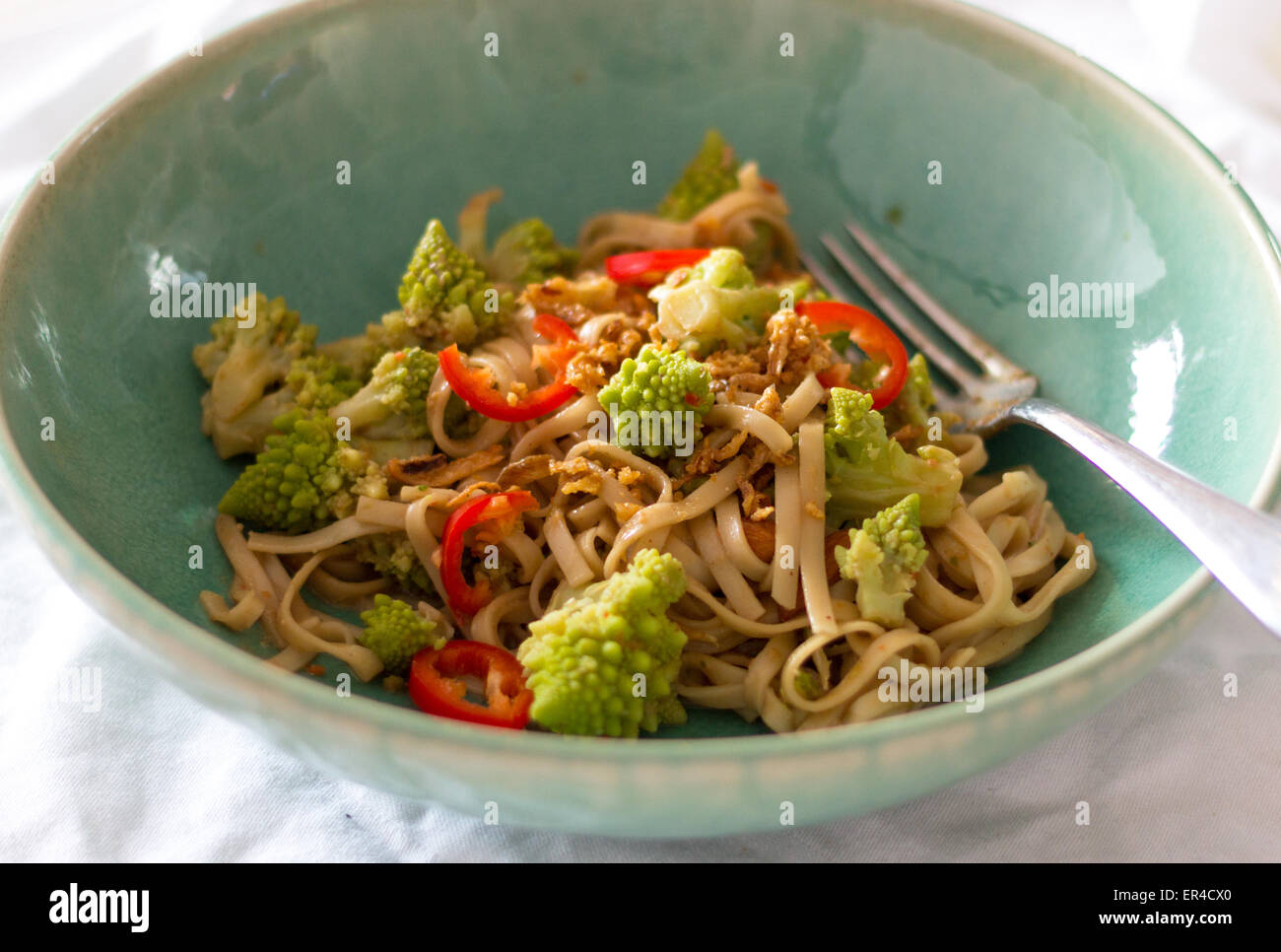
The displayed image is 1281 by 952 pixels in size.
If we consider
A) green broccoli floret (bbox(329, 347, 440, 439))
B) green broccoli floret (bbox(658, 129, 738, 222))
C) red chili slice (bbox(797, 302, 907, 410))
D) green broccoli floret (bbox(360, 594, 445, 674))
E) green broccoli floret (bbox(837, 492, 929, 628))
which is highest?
green broccoli floret (bbox(658, 129, 738, 222))

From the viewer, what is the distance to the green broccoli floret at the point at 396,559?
10.5ft

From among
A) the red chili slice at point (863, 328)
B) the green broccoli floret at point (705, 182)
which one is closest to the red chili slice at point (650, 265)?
the red chili slice at point (863, 328)

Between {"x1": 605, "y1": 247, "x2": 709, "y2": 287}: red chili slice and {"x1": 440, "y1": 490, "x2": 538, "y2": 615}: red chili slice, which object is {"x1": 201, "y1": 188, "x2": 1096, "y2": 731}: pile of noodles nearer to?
{"x1": 440, "y1": 490, "x2": 538, "y2": 615}: red chili slice

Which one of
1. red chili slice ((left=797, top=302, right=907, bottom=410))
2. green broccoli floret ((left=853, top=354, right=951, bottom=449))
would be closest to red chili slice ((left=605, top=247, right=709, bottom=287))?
red chili slice ((left=797, top=302, right=907, bottom=410))

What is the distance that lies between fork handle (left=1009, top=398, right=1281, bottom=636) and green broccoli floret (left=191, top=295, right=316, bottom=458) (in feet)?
7.70

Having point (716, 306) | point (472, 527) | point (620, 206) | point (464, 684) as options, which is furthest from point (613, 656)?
point (620, 206)

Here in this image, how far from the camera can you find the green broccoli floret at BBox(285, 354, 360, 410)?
3.50m

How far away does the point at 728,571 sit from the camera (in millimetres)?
3170

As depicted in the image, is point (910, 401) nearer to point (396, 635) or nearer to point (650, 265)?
point (650, 265)

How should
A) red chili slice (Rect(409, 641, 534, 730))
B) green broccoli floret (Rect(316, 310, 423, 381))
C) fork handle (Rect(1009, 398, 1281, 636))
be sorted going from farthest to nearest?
green broccoli floret (Rect(316, 310, 423, 381)), red chili slice (Rect(409, 641, 534, 730)), fork handle (Rect(1009, 398, 1281, 636))

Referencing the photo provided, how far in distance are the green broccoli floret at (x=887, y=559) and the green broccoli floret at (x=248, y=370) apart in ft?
5.79

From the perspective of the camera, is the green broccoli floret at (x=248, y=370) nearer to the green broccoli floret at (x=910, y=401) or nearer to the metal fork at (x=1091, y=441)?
the green broccoli floret at (x=910, y=401)

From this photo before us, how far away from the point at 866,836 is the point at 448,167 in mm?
2746

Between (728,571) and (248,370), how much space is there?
1.56 m
